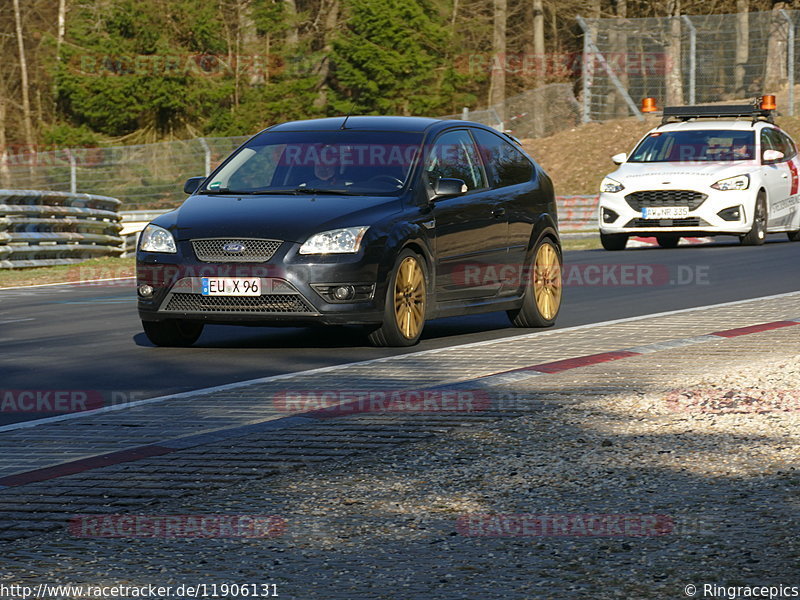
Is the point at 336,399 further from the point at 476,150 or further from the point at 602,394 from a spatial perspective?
the point at 476,150

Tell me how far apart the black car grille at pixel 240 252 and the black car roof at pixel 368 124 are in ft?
5.69

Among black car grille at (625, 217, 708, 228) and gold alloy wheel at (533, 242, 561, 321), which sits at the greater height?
gold alloy wheel at (533, 242, 561, 321)

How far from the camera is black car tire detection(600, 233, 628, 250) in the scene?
2341 centimetres

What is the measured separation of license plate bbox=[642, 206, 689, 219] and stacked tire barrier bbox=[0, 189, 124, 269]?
27.3 ft

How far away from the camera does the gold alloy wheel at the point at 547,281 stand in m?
12.8

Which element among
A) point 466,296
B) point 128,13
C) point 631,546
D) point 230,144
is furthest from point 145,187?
point 631,546

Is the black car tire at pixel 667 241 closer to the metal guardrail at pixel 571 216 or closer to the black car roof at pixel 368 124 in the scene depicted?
the metal guardrail at pixel 571 216

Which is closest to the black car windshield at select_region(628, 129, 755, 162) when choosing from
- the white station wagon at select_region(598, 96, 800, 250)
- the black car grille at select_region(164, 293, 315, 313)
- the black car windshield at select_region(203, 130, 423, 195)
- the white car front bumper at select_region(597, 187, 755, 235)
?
the white station wagon at select_region(598, 96, 800, 250)

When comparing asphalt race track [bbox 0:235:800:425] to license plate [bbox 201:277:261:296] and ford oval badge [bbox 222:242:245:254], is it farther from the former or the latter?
ford oval badge [bbox 222:242:245:254]

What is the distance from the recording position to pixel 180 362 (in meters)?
10.7

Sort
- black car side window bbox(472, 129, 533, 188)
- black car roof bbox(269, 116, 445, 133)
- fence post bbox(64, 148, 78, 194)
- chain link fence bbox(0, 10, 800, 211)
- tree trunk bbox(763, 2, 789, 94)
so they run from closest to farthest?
black car roof bbox(269, 116, 445, 133), black car side window bbox(472, 129, 533, 188), fence post bbox(64, 148, 78, 194), chain link fence bbox(0, 10, 800, 211), tree trunk bbox(763, 2, 789, 94)

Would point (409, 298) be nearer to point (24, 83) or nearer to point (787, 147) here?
point (787, 147)

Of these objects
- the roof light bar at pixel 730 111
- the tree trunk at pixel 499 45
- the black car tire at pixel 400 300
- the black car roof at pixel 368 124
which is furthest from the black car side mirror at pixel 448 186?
the tree trunk at pixel 499 45

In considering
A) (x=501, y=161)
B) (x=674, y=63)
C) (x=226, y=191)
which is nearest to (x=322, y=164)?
(x=226, y=191)
